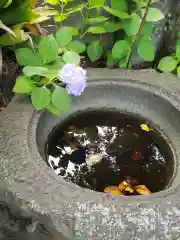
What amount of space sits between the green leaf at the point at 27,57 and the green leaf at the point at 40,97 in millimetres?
139

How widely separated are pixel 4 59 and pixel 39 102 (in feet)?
1.46

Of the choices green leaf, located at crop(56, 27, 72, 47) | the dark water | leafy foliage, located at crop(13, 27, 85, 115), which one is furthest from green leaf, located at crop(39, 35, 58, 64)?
the dark water

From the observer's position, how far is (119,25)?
5.91 feet

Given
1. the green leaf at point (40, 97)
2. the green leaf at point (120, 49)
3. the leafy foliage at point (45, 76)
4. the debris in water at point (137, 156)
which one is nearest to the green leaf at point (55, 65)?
the leafy foliage at point (45, 76)

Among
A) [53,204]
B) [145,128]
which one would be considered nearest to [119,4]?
[145,128]

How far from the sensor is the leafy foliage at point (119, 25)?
5.53 feet

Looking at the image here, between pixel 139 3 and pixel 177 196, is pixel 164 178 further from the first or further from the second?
pixel 139 3

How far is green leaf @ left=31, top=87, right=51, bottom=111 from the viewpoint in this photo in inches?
55.0

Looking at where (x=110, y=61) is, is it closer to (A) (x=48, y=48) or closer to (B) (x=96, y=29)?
(B) (x=96, y=29)

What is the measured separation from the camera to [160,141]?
162 centimetres

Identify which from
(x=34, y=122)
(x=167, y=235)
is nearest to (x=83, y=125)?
(x=34, y=122)

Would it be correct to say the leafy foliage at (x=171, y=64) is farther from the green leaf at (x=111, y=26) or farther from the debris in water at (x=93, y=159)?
the debris in water at (x=93, y=159)

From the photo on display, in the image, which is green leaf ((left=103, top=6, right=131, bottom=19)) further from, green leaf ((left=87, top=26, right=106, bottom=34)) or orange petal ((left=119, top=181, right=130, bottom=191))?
orange petal ((left=119, top=181, right=130, bottom=191))

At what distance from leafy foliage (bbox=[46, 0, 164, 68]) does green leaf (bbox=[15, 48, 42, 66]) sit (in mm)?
212
